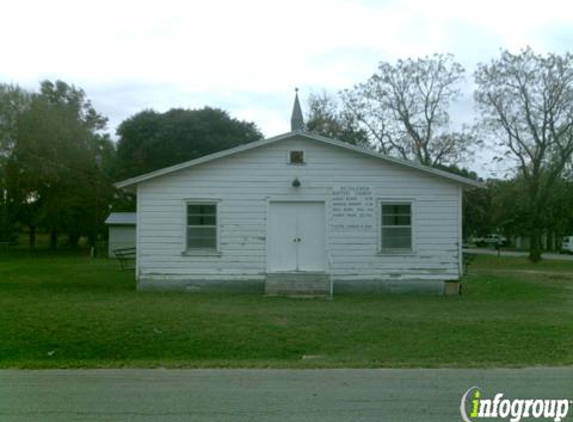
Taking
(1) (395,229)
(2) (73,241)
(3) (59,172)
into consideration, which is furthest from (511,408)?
(2) (73,241)

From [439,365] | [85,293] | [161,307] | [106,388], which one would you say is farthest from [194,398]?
[85,293]

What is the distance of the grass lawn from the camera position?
9.29m

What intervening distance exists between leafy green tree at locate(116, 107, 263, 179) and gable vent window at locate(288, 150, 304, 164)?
32.8 metres

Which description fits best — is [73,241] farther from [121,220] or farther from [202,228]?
[202,228]

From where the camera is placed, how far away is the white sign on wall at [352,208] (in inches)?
691

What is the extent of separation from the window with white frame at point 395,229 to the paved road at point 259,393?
9.34m

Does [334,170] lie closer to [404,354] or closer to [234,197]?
[234,197]

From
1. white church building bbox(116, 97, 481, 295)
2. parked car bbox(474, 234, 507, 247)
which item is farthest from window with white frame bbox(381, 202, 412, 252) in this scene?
parked car bbox(474, 234, 507, 247)

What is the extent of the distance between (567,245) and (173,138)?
35.3 meters

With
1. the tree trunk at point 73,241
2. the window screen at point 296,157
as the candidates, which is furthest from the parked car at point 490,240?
the window screen at point 296,157

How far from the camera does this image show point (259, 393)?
269 inches

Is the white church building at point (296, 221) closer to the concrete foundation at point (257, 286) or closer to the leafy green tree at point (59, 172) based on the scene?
the concrete foundation at point (257, 286)

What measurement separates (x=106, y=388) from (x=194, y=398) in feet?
3.85

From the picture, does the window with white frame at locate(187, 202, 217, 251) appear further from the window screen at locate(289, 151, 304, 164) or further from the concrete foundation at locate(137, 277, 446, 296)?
the window screen at locate(289, 151, 304, 164)
